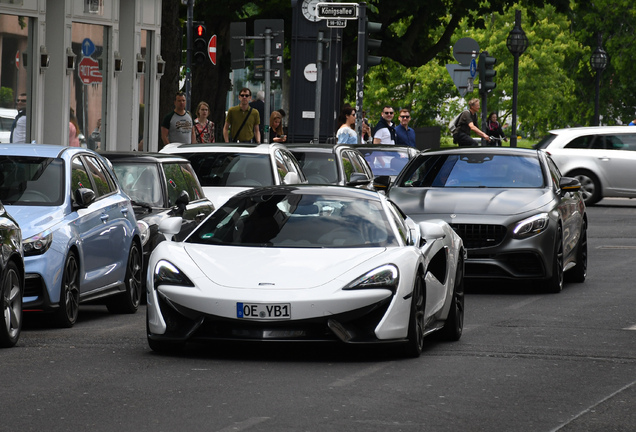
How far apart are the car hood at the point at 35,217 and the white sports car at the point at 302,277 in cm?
155

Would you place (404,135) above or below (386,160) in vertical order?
above

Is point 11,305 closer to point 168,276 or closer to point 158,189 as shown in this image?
point 168,276

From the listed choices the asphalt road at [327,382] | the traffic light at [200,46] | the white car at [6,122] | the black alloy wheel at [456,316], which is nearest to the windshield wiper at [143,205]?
the asphalt road at [327,382]

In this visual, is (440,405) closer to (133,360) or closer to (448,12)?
(133,360)

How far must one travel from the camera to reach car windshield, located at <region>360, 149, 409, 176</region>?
2472 cm

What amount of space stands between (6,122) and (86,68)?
3.75 m

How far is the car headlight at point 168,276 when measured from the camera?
9758mm

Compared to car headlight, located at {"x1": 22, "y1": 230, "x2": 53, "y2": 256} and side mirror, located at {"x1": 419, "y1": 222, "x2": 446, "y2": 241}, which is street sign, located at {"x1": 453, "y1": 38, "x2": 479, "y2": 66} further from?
side mirror, located at {"x1": 419, "y1": 222, "x2": 446, "y2": 241}

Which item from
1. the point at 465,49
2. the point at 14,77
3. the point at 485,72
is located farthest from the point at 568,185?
the point at 465,49

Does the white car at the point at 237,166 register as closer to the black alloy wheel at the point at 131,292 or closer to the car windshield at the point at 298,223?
the black alloy wheel at the point at 131,292

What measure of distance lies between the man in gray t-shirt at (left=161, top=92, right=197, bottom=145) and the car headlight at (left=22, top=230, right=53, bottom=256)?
502 inches

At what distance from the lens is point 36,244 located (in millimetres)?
11406

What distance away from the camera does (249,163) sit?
18.2 meters

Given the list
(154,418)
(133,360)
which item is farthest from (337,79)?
(154,418)
